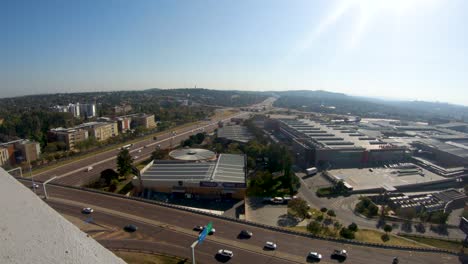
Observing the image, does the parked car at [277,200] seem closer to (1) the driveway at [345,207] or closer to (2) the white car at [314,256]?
(1) the driveway at [345,207]

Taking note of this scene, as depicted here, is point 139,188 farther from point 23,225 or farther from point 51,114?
point 51,114

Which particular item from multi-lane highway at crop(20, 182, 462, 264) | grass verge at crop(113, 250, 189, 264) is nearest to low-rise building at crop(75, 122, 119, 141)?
multi-lane highway at crop(20, 182, 462, 264)

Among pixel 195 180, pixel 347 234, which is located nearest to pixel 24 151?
pixel 195 180

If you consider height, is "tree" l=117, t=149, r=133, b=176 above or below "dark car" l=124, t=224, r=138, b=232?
above

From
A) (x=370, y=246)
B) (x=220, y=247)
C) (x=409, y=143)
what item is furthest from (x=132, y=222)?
(x=409, y=143)

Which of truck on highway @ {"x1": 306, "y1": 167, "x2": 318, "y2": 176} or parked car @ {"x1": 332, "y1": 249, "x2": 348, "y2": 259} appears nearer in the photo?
parked car @ {"x1": 332, "y1": 249, "x2": 348, "y2": 259}

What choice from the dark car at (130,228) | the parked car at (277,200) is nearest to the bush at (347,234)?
the parked car at (277,200)

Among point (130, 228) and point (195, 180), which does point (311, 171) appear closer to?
point (195, 180)

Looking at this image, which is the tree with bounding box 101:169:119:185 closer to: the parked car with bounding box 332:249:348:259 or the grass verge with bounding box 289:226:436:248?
the grass verge with bounding box 289:226:436:248
